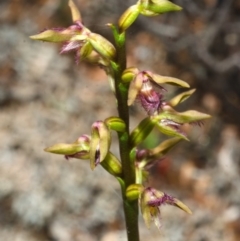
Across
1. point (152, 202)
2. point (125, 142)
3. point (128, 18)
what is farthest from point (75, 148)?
point (128, 18)

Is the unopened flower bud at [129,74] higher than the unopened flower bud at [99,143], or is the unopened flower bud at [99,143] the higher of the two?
the unopened flower bud at [129,74]

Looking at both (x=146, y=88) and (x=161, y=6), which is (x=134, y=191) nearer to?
(x=146, y=88)

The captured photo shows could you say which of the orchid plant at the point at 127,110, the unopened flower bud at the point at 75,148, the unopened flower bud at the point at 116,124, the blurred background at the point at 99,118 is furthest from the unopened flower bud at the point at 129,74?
the blurred background at the point at 99,118

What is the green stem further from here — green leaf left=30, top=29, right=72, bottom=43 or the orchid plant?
green leaf left=30, top=29, right=72, bottom=43

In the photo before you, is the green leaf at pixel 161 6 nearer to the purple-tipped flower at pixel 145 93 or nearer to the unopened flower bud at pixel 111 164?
the purple-tipped flower at pixel 145 93

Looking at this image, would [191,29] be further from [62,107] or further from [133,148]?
[133,148]

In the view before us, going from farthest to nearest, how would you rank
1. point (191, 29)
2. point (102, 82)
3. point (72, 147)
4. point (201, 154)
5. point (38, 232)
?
point (191, 29), point (102, 82), point (201, 154), point (38, 232), point (72, 147)

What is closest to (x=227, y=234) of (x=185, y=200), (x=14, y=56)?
(x=185, y=200)
